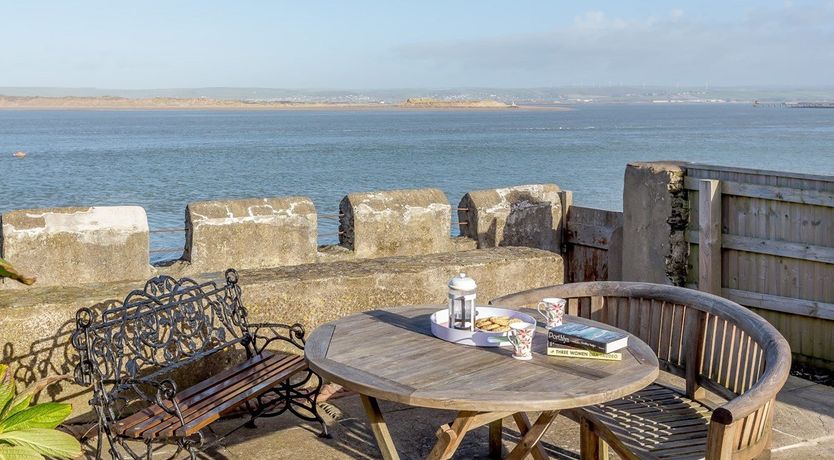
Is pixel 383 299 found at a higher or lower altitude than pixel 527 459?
higher

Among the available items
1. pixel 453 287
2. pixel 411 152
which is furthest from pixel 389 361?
pixel 411 152

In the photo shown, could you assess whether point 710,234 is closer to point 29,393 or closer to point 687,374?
point 687,374

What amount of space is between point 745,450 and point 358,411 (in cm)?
244

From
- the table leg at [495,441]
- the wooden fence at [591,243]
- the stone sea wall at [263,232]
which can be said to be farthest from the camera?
the wooden fence at [591,243]

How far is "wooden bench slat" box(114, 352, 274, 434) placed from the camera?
13.3 ft

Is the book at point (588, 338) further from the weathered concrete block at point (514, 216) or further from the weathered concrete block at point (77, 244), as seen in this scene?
the weathered concrete block at point (514, 216)

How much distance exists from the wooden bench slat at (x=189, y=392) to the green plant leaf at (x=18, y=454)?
362mm

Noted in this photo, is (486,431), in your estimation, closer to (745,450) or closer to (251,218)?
(745,450)

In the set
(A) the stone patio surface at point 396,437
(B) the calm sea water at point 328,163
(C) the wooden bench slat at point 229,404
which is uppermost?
(C) the wooden bench slat at point 229,404

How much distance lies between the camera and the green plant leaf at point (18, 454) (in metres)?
3.74

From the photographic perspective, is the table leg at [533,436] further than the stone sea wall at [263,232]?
No

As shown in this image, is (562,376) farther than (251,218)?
No

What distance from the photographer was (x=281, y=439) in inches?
188


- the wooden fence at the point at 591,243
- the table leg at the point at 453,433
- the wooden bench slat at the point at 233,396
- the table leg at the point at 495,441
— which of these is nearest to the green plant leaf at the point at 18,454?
the wooden bench slat at the point at 233,396
